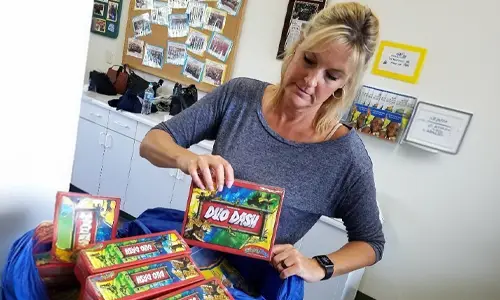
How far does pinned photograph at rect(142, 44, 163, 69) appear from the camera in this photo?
279 centimetres

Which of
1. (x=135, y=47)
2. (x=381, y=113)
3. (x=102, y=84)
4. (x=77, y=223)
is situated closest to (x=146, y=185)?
(x=102, y=84)

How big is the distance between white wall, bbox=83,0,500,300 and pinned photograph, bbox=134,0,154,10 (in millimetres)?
1645

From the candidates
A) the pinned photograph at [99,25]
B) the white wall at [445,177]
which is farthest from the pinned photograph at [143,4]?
the white wall at [445,177]

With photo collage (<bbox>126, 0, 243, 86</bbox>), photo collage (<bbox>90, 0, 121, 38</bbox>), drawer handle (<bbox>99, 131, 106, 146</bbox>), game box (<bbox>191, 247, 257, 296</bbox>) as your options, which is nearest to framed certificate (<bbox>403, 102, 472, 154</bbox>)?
photo collage (<bbox>126, 0, 243, 86</bbox>)

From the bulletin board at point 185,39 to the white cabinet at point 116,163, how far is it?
62 cm

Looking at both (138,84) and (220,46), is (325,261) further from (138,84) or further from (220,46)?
(138,84)

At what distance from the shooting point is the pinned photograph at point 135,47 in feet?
9.44

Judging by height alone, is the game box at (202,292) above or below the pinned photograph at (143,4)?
below

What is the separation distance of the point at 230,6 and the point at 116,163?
1324 millimetres

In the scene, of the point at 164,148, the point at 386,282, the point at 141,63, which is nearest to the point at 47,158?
the point at 164,148

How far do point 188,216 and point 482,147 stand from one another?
1.66 m

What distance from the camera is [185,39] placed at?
2.64m

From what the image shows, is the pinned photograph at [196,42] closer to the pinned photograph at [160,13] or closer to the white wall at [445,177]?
the pinned photograph at [160,13]

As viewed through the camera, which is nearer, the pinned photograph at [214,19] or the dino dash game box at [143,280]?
the dino dash game box at [143,280]
